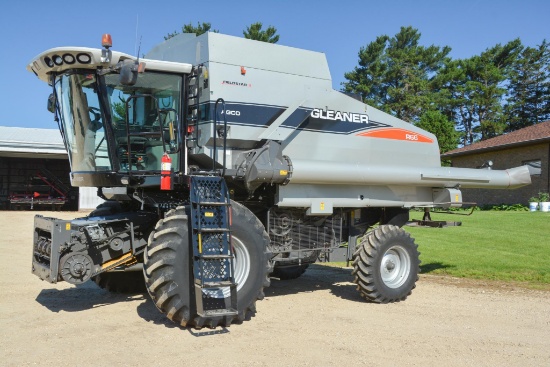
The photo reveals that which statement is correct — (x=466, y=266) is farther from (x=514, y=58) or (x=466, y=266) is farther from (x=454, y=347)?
(x=514, y=58)

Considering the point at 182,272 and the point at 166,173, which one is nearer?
the point at 182,272

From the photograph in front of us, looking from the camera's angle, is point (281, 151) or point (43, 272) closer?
point (43, 272)

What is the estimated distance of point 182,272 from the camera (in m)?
5.95

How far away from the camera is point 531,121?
5566 centimetres

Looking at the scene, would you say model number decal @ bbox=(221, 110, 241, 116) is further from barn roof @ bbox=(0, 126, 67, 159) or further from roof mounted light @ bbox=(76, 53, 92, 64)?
barn roof @ bbox=(0, 126, 67, 159)

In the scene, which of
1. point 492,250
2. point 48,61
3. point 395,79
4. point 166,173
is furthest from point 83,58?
point 395,79

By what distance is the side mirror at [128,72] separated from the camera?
6.00m

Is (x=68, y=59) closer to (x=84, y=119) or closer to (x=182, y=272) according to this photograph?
(x=84, y=119)

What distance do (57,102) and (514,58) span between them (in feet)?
193

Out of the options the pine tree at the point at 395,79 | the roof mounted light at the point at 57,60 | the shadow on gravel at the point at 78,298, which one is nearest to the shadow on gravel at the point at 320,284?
the shadow on gravel at the point at 78,298

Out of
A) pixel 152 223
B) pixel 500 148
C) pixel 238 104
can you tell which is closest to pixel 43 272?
pixel 152 223

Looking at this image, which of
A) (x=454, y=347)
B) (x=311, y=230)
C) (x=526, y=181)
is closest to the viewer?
(x=454, y=347)

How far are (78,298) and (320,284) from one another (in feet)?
13.5

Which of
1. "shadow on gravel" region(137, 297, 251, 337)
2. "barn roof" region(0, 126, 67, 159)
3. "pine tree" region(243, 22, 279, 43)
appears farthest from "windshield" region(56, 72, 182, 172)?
"pine tree" region(243, 22, 279, 43)
